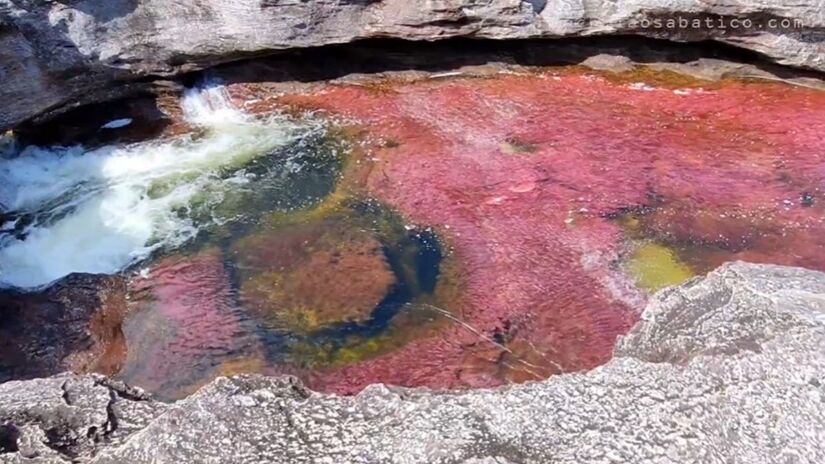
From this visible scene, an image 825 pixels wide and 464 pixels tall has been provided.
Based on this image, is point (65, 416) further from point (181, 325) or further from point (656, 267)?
point (656, 267)

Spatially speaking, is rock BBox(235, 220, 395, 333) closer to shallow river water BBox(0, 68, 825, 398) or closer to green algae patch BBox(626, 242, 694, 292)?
shallow river water BBox(0, 68, 825, 398)

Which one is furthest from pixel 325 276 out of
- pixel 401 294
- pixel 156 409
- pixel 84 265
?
pixel 156 409

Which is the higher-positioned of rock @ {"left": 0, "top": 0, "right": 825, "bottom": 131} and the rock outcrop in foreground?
rock @ {"left": 0, "top": 0, "right": 825, "bottom": 131}

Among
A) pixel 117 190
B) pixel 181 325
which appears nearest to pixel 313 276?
pixel 181 325

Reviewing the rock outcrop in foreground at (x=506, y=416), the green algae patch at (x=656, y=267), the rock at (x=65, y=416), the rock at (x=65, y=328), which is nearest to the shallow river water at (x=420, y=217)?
the green algae patch at (x=656, y=267)

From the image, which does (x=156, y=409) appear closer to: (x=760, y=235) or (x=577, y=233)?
(x=577, y=233)

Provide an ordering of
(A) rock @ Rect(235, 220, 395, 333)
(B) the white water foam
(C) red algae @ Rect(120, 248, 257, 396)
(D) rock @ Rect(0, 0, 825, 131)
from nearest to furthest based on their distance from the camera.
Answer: (C) red algae @ Rect(120, 248, 257, 396) < (A) rock @ Rect(235, 220, 395, 333) < (B) the white water foam < (D) rock @ Rect(0, 0, 825, 131)

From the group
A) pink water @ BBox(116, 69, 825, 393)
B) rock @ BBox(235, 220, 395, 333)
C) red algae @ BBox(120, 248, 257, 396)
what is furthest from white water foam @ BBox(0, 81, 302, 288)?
rock @ BBox(235, 220, 395, 333)
